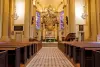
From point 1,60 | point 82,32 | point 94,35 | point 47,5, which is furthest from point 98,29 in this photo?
point 47,5

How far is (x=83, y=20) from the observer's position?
70.9 ft

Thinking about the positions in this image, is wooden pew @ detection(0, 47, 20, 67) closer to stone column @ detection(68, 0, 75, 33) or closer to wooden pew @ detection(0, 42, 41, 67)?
wooden pew @ detection(0, 42, 41, 67)

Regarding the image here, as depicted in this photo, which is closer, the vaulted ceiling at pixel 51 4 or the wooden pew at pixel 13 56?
the wooden pew at pixel 13 56

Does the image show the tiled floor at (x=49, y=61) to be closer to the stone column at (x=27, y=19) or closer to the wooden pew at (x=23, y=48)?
the wooden pew at (x=23, y=48)

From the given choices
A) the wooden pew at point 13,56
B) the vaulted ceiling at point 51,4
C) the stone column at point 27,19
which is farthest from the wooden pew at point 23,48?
the vaulted ceiling at point 51,4

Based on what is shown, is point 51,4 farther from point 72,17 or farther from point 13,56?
point 13,56

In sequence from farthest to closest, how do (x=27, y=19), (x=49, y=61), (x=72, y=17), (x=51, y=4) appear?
1. (x=51, y=4)
2. (x=72, y=17)
3. (x=27, y=19)
4. (x=49, y=61)

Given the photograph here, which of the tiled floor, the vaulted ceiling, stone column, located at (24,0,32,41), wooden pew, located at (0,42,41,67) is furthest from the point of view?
the vaulted ceiling

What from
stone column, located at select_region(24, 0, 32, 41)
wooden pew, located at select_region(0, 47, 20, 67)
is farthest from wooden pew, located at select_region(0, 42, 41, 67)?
stone column, located at select_region(24, 0, 32, 41)

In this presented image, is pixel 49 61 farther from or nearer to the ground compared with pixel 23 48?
nearer to the ground

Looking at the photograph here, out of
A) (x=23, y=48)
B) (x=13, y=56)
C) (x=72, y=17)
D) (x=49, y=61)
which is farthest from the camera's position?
(x=72, y=17)

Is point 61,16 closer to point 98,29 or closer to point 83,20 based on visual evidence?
point 83,20

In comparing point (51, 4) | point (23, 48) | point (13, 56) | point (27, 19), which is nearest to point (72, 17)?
point (27, 19)

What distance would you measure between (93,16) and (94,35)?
1.79 meters
